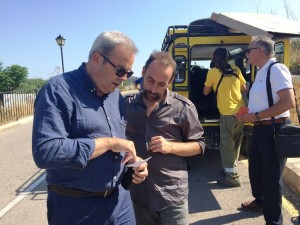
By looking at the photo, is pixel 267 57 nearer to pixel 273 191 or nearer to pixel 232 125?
pixel 273 191

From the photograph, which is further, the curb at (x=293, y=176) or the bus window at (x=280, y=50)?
the bus window at (x=280, y=50)

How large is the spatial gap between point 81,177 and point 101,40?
2.61 feet

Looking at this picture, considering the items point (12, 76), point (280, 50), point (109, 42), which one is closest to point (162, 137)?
point (109, 42)

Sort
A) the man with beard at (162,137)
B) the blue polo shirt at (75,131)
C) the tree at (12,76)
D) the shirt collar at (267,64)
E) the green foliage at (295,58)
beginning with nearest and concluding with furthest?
the blue polo shirt at (75,131) < the man with beard at (162,137) < the shirt collar at (267,64) < the green foliage at (295,58) < the tree at (12,76)

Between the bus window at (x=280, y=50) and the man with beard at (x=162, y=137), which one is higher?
the bus window at (x=280, y=50)

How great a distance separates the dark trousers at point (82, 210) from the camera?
6.07 feet

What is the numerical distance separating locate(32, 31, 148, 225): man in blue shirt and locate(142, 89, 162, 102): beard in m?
0.42

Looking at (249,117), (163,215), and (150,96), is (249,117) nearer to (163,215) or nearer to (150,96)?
(150,96)

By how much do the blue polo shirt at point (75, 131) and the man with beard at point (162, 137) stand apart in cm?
37

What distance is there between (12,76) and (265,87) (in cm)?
3362

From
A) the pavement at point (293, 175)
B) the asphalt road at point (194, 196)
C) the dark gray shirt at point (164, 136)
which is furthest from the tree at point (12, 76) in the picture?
the dark gray shirt at point (164, 136)

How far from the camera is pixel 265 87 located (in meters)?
3.44

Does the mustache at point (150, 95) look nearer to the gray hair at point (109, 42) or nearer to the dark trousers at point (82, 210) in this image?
the gray hair at point (109, 42)

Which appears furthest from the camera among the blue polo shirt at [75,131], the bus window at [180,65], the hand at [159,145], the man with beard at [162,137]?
the bus window at [180,65]
